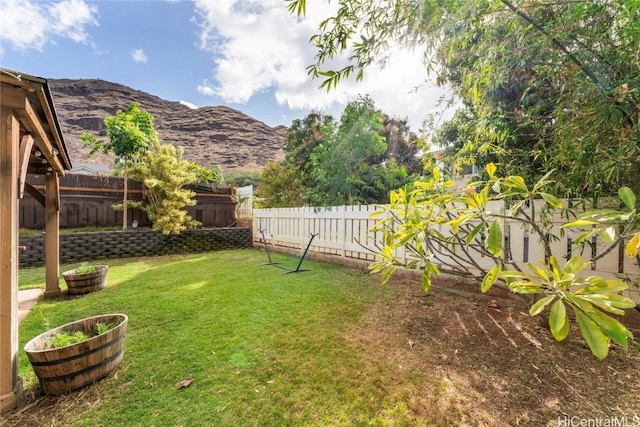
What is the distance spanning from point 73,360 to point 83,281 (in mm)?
2174

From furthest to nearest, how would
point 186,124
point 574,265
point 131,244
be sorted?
point 186,124 → point 131,244 → point 574,265

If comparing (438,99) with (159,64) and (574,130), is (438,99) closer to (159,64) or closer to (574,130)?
(574,130)

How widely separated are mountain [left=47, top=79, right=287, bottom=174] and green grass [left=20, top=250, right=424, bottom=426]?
23.8 meters

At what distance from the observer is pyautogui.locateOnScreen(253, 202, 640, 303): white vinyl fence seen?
197 cm

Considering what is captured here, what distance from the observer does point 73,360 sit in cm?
138

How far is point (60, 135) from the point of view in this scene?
7.38 ft

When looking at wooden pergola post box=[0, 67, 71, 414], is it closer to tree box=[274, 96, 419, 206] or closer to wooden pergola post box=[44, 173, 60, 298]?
wooden pergola post box=[44, 173, 60, 298]

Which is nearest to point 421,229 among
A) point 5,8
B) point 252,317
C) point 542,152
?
point 542,152

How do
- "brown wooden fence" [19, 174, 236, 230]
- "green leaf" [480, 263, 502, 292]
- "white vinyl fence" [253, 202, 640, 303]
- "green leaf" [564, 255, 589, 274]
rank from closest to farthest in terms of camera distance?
"green leaf" [564, 255, 589, 274], "green leaf" [480, 263, 502, 292], "white vinyl fence" [253, 202, 640, 303], "brown wooden fence" [19, 174, 236, 230]

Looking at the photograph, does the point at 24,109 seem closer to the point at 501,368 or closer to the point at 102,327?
the point at 102,327

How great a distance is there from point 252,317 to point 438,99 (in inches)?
114

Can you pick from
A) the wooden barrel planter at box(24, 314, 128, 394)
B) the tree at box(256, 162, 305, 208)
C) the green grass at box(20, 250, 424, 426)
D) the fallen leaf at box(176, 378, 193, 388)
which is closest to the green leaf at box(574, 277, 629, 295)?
the green grass at box(20, 250, 424, 426)

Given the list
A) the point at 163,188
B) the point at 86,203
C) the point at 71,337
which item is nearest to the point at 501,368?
the point at 71,337

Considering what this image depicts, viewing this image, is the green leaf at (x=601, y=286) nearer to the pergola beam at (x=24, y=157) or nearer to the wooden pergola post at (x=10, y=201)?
the wooden pergola post at (x=10, y=201)
